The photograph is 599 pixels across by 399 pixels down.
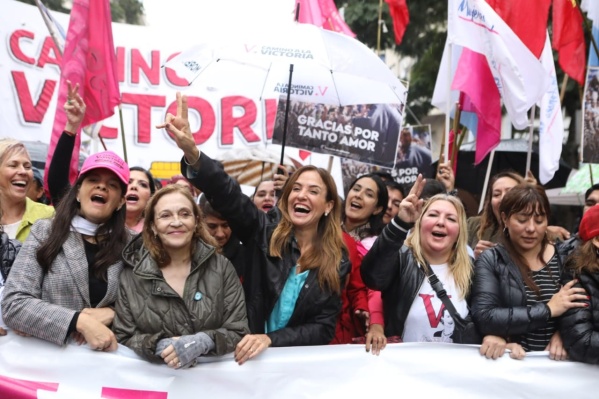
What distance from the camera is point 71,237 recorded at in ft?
12.4

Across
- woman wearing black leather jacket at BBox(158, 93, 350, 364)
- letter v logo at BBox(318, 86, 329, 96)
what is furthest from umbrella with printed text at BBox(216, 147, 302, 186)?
woman wearing black leather jacket at BBox(158, 93, 350, 364)

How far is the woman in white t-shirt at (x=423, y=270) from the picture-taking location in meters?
3.97

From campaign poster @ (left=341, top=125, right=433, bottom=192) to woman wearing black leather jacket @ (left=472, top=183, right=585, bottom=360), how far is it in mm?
4707

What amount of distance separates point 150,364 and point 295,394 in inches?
28.5

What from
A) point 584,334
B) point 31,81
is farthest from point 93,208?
point 31,81

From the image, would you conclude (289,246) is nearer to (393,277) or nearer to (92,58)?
(393,277)

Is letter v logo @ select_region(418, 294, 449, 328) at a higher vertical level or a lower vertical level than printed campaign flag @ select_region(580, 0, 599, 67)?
lower

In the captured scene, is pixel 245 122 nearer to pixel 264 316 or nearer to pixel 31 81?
pixel 31 81

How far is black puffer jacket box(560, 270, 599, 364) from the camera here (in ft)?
12.3

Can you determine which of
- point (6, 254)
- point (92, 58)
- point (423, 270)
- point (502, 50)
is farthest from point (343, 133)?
point (6, 254)

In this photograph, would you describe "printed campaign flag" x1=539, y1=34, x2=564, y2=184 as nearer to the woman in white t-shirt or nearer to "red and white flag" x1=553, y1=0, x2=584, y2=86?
"red and white flag" x1=553, y1=0, x2=584, y2=86

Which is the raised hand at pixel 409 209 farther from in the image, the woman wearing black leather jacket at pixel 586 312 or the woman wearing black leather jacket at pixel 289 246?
the woman wearing black leather jacket at pixel 586 312

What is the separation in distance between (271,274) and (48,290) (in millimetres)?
1088

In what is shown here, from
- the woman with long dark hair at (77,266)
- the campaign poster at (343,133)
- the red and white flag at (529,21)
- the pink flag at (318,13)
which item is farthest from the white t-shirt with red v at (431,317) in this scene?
the pink flag at (318,13)
